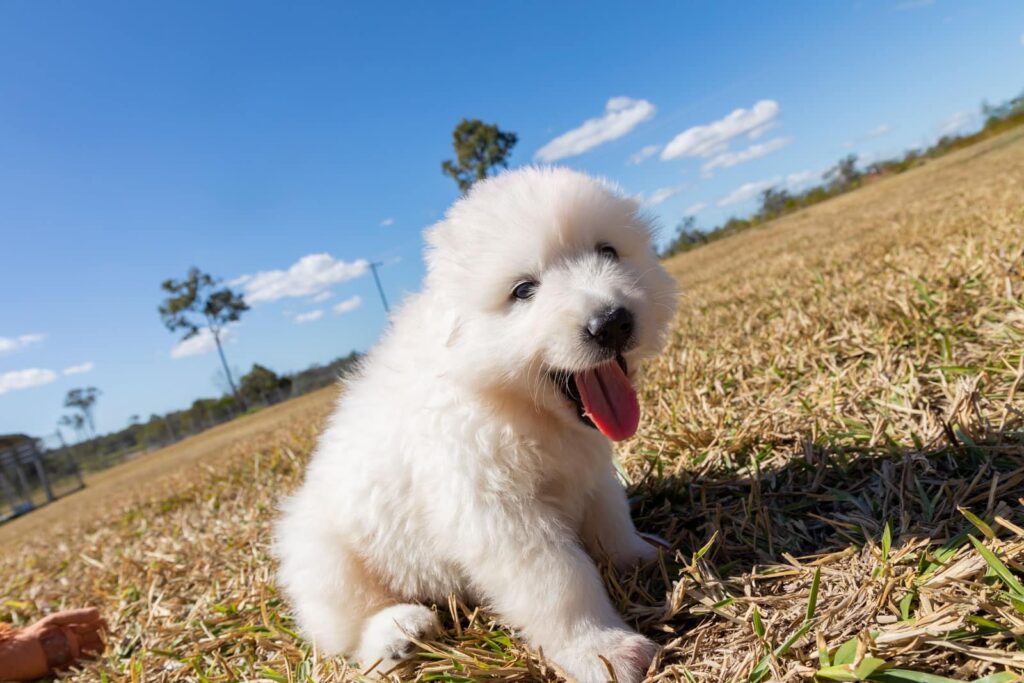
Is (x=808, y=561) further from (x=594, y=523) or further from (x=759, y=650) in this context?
(x=594, y=523)

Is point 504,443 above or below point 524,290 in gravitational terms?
below

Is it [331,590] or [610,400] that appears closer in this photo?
[610,400]

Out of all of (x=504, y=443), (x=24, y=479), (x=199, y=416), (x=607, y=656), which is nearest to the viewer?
(x=607, y=656)

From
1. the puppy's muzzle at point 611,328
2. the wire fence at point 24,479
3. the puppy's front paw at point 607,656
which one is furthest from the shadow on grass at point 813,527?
the wire fence at point 24,479

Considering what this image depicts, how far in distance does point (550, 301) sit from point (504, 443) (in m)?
0.51

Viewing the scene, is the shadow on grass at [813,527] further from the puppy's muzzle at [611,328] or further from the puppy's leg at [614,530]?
the puppy's muzzle at [611,328]

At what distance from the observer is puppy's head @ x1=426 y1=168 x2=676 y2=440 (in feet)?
6.06

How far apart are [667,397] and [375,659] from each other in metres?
2.50

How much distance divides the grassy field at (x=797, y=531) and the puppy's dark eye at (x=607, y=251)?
3.57 ft

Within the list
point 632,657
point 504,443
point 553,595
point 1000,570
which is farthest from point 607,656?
point 1000,570

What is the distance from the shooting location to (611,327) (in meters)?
1.83

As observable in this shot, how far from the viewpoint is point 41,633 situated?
9.31 ft

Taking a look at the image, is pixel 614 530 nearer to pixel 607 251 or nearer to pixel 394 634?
pixel 394 634

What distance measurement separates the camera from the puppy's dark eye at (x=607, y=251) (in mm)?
2102
